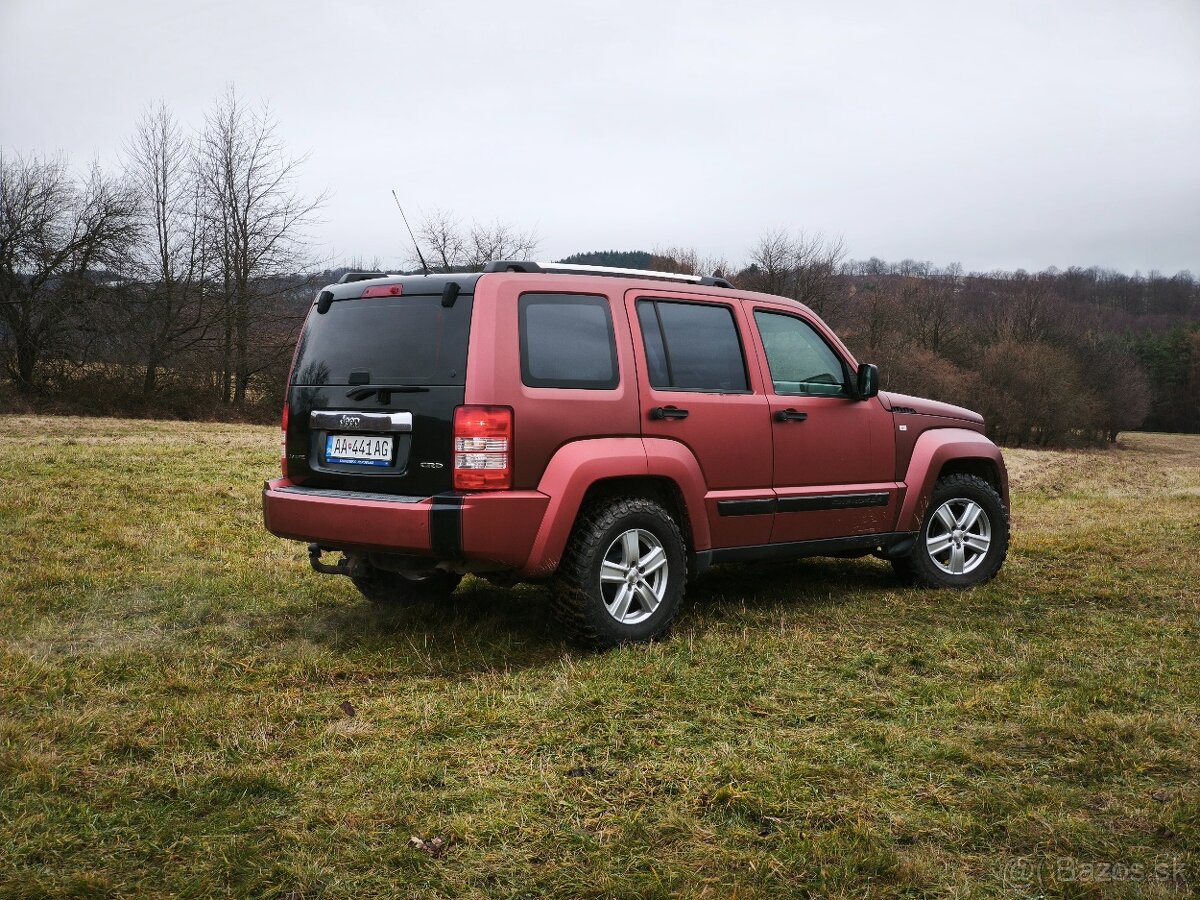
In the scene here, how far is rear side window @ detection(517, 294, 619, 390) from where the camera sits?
471 centimetres

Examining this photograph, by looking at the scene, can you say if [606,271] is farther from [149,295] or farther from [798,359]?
[149,295]

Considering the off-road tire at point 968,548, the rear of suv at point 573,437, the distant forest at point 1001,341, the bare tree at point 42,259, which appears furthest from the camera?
the distant forest at point 1001,341

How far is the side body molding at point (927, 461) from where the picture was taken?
6.45 meters

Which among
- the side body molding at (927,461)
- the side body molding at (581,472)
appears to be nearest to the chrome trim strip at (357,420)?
the side body molding at (581,472)

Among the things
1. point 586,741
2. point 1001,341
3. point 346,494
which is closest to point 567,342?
point 346,494

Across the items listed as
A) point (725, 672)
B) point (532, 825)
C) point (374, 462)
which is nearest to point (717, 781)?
point (532, 825)

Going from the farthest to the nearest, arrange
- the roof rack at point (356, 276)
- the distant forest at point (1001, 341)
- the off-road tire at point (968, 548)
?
the distant forest at point (1001, 341) → the off-road tire at point (968, 548) → the roof rack at point (356, 276)

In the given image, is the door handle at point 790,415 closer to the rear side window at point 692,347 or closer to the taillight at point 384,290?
the rear side window at point 692,347

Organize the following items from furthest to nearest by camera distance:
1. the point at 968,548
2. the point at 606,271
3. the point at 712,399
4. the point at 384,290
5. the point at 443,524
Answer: the point at 968,548
the point at 712,399
the point at 606,271
the point at 384,290
the point at 443,524

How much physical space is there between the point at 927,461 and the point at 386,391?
145 inches

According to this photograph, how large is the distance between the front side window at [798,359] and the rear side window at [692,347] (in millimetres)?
272

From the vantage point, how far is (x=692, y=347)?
540 centimetres

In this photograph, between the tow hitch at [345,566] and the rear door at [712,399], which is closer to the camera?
the rear door at [712,399]

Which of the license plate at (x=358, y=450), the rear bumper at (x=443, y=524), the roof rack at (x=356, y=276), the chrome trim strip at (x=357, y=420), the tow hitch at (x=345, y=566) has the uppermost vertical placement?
the roof rack at (x=356, y=276)
